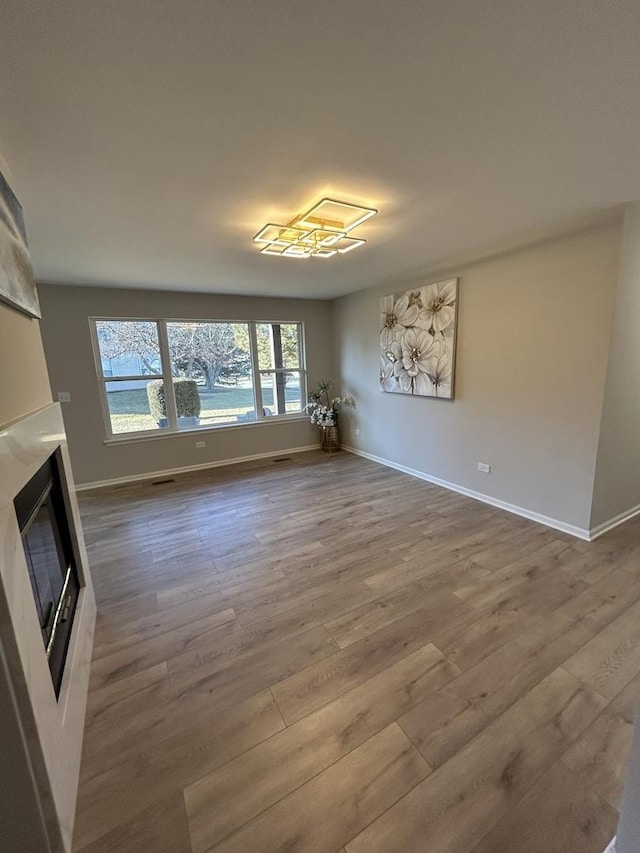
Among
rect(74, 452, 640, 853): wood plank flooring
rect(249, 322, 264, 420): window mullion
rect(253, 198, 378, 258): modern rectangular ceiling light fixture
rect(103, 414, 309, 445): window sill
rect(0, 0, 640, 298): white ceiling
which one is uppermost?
rect(0, 0, 640, 298): white ceiling

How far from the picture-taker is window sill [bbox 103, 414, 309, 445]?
4.45 metres

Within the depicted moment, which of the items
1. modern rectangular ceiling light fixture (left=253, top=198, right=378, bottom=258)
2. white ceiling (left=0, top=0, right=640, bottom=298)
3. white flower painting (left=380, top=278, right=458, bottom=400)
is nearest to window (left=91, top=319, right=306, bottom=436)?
white flower painting (left=380, top=278, right=458, bottom=400)

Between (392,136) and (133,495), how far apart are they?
412cm

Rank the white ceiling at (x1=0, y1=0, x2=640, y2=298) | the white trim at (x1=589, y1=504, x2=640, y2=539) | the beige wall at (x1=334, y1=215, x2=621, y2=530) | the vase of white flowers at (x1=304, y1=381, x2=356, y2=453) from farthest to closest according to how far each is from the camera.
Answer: the vase of white flowers at (x1=304, y1=381, x2=356, y2=453) → the white trim at (x1=589, y1=504, x2=640, y2=539) → the beige wall at (x1=334, y1=215, x2=621, y2=530) → the white ceiling at (x1=0, y1=0, x2=640, y2=298)

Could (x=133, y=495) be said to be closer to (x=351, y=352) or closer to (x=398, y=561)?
(x=398, y=561)

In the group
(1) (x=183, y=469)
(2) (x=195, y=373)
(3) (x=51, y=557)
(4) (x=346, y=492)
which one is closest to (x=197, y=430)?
(1) (x=183, y=469)

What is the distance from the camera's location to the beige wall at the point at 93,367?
4.00 m

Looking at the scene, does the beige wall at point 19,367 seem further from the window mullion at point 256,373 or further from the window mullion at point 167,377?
the window mullion at point 256,373

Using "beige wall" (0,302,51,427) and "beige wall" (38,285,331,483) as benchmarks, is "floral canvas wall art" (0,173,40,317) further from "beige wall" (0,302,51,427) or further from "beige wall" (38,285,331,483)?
"beige wall" (38,285,331,483)

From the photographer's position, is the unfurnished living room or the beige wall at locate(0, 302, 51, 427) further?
the beige wall at locate(0, 302, 51, 427)

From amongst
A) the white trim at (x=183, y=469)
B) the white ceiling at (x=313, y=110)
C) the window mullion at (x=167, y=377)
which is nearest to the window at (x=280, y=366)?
the white trim at (x=183, y=469)

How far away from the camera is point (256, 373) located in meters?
5.22

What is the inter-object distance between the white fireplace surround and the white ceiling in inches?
47.2

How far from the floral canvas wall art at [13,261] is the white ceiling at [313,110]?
10.8 inches
